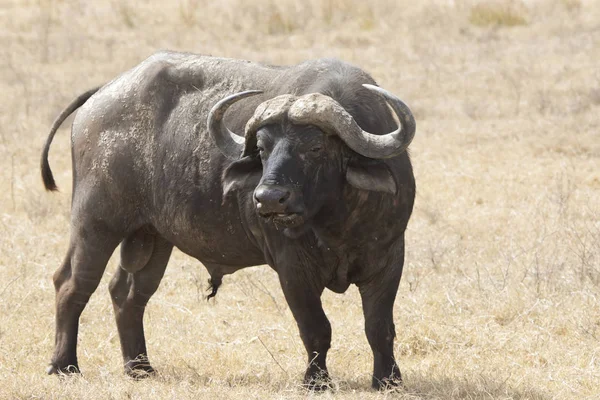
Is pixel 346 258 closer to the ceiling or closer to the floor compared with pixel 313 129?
closer to the floor

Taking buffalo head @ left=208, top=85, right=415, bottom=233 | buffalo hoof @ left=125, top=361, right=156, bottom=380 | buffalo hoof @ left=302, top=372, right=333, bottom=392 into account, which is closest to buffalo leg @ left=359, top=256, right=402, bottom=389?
buffalo hoof @ left=302, top=372, right=333, bottom=392

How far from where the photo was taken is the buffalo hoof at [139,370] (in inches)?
240

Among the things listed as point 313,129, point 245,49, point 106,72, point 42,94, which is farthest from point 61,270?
point 245,49

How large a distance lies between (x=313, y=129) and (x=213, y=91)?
0.97 metres

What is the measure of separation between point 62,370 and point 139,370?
0.43m

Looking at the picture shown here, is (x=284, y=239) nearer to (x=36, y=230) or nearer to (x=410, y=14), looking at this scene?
(x=36, y=230)

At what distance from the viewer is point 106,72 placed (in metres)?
14.4

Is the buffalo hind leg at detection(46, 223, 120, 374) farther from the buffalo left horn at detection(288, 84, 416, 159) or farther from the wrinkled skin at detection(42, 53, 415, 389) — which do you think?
the buffalo left horn at detection(288, 84, 416, 159)

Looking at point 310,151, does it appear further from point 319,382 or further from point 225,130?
point 319,382

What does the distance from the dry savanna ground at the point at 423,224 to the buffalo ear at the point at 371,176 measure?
994mm

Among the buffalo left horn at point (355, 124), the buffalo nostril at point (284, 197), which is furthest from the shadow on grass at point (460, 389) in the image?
the buffalo left horn at point (355, 124)

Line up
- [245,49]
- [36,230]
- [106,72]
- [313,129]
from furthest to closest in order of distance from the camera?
[245,49], [106,72], [36,230], [313,129]

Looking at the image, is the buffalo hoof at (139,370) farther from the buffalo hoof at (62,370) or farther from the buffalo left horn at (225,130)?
the buffalo left horn at (225,130)

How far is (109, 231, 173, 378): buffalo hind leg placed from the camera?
635 cm
